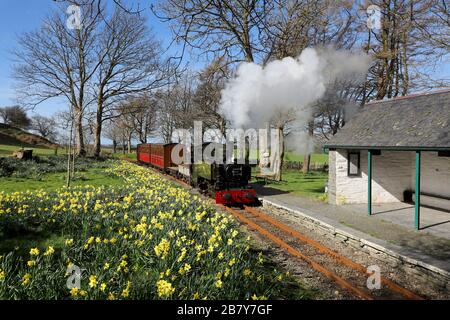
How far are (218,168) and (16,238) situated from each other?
756 cm

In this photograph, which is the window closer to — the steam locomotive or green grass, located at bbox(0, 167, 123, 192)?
the steam locomotive

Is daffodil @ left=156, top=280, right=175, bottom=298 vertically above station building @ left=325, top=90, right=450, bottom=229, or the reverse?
station building @ left=325, top=90, right=450, bottom=229

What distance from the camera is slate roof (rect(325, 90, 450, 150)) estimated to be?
916cm

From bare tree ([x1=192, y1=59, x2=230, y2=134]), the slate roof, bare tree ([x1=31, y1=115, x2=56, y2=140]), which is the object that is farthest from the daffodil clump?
bare tree ([x1=31, y1=115, x2=56, y2=140])

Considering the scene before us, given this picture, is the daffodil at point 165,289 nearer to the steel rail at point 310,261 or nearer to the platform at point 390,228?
the steel rail at point 310,261

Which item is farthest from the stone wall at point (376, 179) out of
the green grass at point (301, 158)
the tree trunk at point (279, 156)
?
the green grass at point (301, 158)

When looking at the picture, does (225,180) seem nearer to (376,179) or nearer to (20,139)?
(376,179)

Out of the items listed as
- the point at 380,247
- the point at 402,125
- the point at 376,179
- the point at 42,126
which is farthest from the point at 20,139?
the point at 380,247

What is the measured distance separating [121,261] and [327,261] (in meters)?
4.29

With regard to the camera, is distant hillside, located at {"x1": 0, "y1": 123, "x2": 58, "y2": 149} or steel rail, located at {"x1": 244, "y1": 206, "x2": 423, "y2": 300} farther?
distant hillside, located at {"x1": 0, "y1": 123, "x2": 58, "y2": 149}

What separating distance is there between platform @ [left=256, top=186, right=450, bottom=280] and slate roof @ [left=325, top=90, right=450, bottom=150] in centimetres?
231

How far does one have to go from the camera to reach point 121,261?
5.46m
